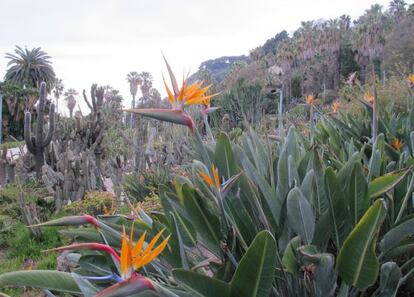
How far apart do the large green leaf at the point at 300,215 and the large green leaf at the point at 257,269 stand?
1.08 feet

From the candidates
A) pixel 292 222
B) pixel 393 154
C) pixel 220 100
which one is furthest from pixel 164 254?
pixel 220 100

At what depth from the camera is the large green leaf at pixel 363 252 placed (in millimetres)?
1245

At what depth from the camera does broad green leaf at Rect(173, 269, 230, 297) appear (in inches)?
47.6

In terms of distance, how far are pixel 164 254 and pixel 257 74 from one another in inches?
1721

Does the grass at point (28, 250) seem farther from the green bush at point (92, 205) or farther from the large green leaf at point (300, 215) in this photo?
the large green leaf at point (300, 215)

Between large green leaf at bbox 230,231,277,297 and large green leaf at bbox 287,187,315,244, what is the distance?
12.9 inches

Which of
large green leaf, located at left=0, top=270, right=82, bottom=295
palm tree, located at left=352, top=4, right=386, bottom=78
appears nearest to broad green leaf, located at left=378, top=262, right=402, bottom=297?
large green leaf, located at left=0, top=270, right=82, bottom=295

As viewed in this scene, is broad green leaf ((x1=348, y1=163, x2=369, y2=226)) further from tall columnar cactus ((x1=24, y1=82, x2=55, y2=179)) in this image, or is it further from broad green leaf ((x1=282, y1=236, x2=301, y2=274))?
tall columnar cactus ((x1=24, y1=82, x2=55, y2=179))

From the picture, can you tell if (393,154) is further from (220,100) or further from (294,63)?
(294,63)

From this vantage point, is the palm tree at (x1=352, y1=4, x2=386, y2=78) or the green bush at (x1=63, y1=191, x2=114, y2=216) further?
the palm tree at (x1=352, y1=4, x2=386, y2=78)

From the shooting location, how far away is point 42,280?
1336 millimetres

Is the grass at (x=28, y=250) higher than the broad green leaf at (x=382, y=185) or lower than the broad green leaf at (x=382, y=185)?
lower

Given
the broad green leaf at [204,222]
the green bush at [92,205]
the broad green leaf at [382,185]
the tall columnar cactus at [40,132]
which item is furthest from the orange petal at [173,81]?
the tall columnar cactus at [40,132]

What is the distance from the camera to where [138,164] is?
886cm
